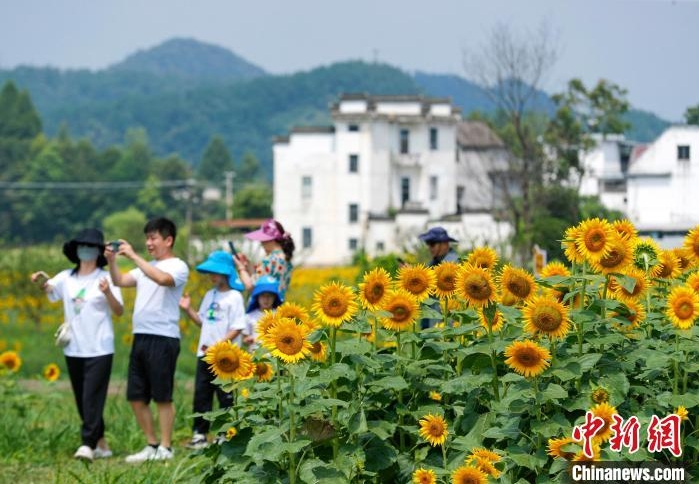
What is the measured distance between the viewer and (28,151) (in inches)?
5743

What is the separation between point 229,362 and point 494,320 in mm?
1207

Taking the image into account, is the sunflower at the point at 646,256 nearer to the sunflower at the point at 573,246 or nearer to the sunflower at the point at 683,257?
the sunflower at the point at 683,257

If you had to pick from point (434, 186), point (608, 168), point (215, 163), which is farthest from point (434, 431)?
point (215, 163)

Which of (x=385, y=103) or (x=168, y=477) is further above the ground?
(x=385, y=103)

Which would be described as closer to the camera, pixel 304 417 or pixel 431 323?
pixel 304 417

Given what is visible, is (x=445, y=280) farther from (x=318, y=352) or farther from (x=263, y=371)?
(x=263, y=371)

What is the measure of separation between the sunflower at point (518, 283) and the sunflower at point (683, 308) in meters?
0.55

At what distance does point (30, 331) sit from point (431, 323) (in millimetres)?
13907

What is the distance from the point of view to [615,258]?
5.19 m

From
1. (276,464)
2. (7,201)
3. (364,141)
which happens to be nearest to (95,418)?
(276,464)

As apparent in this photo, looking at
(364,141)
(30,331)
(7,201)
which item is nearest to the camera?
(30,331)

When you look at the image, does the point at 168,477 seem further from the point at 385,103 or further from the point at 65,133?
the point at 65,133

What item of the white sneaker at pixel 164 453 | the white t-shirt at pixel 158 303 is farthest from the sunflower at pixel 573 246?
the white t-shirt at pixel 158 303

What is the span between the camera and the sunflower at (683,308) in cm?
507
